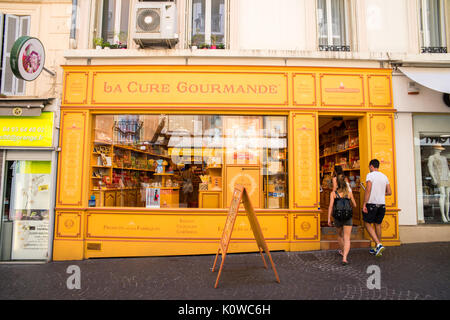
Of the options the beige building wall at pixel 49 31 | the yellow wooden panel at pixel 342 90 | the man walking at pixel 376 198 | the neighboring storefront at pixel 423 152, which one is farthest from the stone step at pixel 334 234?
the beige building wall at pixel 49 31

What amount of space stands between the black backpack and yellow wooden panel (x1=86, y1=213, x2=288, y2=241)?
4.33 ft

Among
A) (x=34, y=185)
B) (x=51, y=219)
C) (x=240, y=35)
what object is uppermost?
(x=240, y=35)

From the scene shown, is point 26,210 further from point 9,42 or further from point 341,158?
point 341,158

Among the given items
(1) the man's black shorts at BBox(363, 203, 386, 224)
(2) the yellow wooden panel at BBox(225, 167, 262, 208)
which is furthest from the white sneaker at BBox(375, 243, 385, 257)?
(2) the yellow wooden panel at BBox(225, 167, 262, 208)

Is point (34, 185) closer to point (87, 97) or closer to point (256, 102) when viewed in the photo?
point (87, 97)

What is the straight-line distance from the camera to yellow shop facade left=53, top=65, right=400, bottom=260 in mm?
6535

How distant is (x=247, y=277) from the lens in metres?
4.92

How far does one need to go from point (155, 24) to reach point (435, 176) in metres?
8.37
